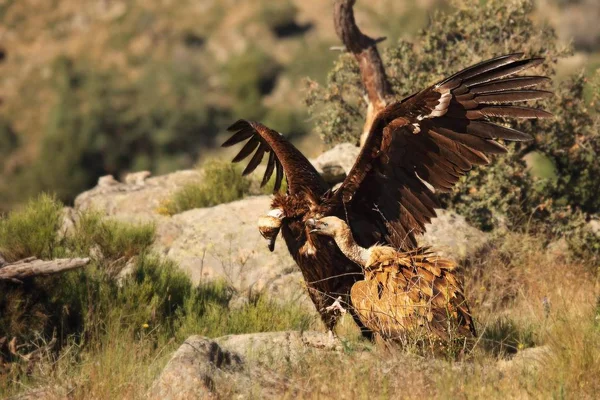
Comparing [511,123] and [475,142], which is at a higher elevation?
[511,123]

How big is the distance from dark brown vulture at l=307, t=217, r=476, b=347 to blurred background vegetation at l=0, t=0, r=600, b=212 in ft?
117

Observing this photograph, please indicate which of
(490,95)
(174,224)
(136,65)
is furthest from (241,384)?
(136,65)

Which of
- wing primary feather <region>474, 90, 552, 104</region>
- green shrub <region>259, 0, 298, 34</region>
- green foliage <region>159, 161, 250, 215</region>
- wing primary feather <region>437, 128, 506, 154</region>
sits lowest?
green foliage <region>159, 161, 250, 215</region>

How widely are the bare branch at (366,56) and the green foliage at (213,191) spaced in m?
1.87

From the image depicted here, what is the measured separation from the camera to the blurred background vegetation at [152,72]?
47.0 metres

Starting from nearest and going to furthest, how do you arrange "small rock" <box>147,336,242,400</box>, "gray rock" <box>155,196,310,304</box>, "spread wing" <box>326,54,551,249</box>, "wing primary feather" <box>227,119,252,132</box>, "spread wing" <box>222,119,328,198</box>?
"small rock" <box>147,336,242,400</box>
"spread wing" <box>326,54,551,249</box>
"spread wing" <box>222,119,328,198</box>
"wing primary feather" <box>227,119,252,132</box>
"gray rock" <box>155,196,310,304</box>

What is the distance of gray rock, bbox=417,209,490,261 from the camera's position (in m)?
8.88

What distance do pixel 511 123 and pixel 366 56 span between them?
1965 mm

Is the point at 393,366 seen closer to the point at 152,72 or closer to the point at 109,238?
the point at 109,238

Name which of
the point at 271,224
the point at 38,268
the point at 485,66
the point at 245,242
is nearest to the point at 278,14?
the point at 245,242

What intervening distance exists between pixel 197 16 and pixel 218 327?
197 ft

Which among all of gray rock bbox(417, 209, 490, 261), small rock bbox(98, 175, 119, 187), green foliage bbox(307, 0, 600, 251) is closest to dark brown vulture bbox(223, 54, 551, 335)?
gray rock bbox(417, 209, 490, 261)

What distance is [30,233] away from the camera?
9031 millimetres

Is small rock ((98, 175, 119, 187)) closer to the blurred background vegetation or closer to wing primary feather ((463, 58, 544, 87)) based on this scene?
wing primary feather ((463, 58, 544, 87))
